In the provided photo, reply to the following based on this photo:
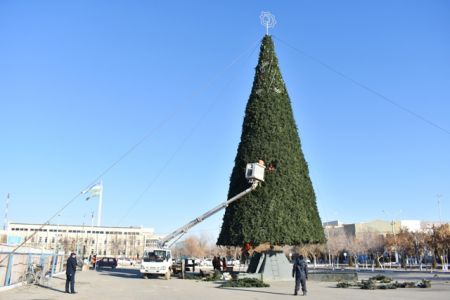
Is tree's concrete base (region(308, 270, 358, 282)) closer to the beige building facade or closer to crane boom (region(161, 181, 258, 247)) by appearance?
crane boom (region(161, 181, 258, 247))

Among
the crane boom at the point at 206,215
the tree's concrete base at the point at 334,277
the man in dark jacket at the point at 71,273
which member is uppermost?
the crane boom at the point at 206,215

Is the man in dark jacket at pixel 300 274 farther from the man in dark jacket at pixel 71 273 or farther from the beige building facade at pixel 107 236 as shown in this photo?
the beige building facade at pixel 107 236

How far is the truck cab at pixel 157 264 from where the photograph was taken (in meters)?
29.0

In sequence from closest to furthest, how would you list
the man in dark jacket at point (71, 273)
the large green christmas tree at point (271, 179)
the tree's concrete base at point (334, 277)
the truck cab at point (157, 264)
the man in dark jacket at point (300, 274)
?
the man in dark jacket at point (300, 274) → the man in dark jacket at point (71, 273) → the large green christmas tree at point (271, 179) → the tree's concrete base at point (334, 277) → the truck cab at point (157, 264)

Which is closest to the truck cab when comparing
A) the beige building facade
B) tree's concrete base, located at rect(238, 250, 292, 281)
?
tree's concrete base, located at rect(238, 250, 292, 281)

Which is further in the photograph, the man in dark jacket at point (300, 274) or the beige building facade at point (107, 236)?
the beige building facade at point (107, 236)

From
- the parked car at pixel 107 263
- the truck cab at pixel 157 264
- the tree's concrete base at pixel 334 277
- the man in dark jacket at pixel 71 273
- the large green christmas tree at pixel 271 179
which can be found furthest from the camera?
the parked car at pixel 107 263

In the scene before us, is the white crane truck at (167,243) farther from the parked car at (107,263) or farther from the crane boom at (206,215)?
the parked car at (107,263)

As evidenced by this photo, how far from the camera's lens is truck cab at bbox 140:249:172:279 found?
95.0 ft

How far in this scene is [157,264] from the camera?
29.1 metres

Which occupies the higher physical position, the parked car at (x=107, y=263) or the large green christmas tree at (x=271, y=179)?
the large green christmas tree at (x=271, y=179)

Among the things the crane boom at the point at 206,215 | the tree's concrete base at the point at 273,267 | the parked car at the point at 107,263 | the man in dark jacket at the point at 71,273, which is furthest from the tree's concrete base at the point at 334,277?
the parked car at the point at 107,263

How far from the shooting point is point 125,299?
15258 millimetres

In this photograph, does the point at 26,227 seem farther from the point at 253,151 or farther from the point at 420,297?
the point at 420,297
